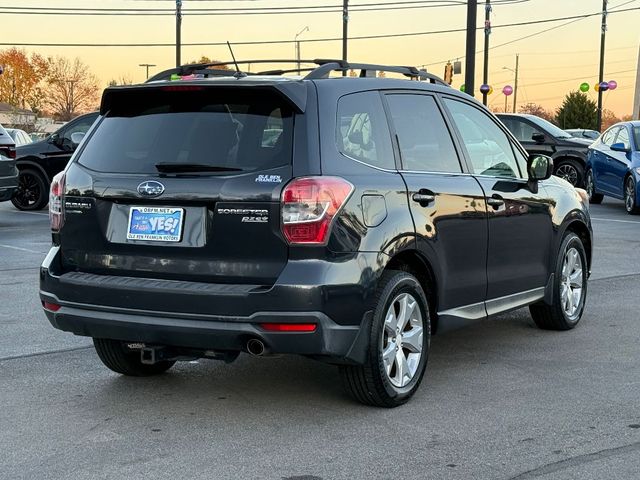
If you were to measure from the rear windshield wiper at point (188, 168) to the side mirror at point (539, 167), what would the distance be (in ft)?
8.58

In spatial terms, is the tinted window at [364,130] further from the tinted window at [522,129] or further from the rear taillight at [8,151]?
the tinted window at [522,129]

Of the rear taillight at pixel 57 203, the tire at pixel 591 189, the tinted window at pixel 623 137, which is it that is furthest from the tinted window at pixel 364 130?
the tire at pixel 591 189

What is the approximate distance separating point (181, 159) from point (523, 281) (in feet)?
8.92

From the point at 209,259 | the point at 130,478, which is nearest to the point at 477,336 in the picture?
the point at 209,259

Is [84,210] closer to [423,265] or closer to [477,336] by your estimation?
[423,265]

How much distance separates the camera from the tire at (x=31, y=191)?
63.5 feet

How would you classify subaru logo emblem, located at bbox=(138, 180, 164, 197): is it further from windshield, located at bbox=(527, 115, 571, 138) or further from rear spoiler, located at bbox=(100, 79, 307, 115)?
Result: windshield, located at bbox=(527, 115, 571, 138)

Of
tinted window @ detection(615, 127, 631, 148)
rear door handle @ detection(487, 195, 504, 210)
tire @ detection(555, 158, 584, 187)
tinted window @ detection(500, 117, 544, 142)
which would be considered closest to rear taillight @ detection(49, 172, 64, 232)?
rear door handle @ detection(487, 195, 504, 210)

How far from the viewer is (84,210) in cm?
544

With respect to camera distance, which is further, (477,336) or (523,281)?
(477,336)

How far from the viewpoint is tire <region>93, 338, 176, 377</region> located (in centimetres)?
607

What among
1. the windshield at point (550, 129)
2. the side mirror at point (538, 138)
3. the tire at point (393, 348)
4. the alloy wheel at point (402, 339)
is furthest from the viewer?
the windshield at point (550, 129)

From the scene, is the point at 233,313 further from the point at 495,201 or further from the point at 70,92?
the point at 70,92

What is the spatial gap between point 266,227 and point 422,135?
147 cm
